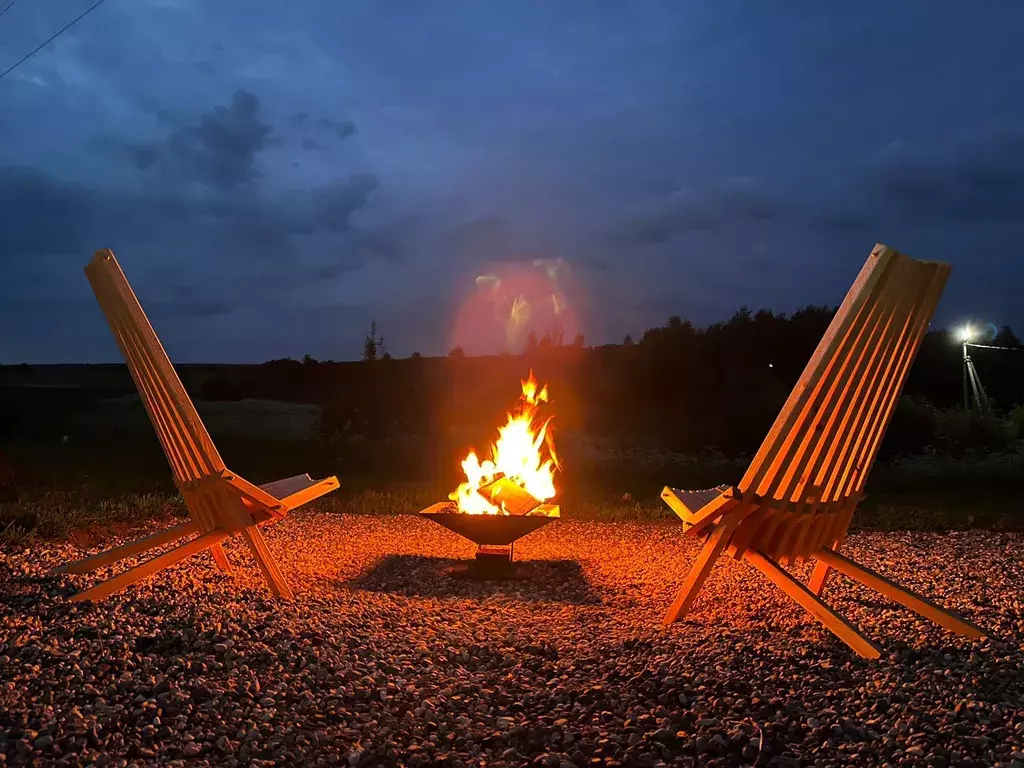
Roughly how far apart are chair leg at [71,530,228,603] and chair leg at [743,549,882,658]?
2493 millimetres

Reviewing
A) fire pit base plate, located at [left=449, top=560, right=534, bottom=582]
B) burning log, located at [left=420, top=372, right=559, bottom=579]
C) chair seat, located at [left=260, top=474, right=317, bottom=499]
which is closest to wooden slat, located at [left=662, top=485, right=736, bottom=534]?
burning log, located at [left=420, top=372, right=559, bottom=579]

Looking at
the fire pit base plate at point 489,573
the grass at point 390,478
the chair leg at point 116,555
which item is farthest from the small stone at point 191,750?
the grass at point 390,478

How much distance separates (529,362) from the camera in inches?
733

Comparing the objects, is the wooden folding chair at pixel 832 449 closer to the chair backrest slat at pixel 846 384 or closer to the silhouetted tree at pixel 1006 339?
the chair backrest slat at pixel 846 384

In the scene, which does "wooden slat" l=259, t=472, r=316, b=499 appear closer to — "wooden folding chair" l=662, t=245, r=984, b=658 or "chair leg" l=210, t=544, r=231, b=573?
"chair leg" l=210, t=544, r=231, b=573

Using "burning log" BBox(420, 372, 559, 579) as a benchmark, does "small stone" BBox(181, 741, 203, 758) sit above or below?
below

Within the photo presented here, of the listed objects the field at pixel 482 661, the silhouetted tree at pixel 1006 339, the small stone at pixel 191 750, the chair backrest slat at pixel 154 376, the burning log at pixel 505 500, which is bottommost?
the small stone at pixel 191 750

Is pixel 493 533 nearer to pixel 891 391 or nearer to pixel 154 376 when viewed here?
pixel 154 376

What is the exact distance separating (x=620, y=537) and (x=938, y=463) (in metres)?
8.65

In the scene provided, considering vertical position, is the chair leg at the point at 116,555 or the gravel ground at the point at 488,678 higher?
the chair leg at the point at 116,555

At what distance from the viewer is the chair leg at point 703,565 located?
3.07 metres

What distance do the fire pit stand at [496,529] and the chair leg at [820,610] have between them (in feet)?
4.85

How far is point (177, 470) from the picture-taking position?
3.72 m

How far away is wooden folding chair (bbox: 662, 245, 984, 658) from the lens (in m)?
2.89
